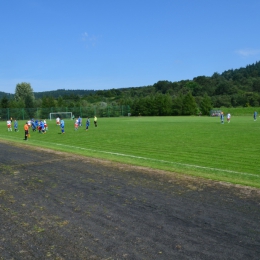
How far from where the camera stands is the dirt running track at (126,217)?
5051 mm

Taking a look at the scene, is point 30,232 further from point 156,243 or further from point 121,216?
point 156,243

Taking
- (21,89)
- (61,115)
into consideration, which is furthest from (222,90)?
(61,115)

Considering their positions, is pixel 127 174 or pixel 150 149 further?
pixel 150 149

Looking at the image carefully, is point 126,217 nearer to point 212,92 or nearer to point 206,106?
point 206,106

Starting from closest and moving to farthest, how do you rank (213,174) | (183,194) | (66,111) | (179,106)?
(183,194), (213,174), (66,111), (179,106)

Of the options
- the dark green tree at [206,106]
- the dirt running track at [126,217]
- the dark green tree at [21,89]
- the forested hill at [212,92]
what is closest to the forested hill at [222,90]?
the forested hill at [212,92]

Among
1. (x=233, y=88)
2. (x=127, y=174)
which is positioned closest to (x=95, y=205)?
(x=127, y=174)

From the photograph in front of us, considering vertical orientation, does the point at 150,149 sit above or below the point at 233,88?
below

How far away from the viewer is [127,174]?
10906 millimetres

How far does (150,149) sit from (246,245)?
13126mm

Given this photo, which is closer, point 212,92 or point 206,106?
point 206,106

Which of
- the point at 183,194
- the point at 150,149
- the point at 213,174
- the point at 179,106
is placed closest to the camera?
the point at 183,194

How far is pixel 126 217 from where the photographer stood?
6.52m

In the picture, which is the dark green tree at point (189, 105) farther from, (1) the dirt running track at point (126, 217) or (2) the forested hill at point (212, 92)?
(1) the dirt running track at point (126, 217)
